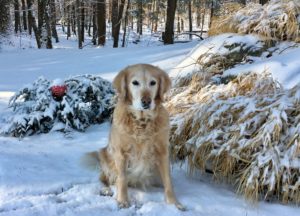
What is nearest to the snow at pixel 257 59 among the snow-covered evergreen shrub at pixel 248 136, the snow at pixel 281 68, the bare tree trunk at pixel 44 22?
the snow at pixel 281 68

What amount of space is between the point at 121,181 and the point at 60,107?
8.74 feet

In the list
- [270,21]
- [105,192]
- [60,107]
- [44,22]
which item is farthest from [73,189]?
[44,22]

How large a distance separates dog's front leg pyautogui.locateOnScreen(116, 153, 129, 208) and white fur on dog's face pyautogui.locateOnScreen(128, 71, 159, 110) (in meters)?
0.52

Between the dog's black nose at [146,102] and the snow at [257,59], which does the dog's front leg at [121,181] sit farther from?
the snow at [257,59]

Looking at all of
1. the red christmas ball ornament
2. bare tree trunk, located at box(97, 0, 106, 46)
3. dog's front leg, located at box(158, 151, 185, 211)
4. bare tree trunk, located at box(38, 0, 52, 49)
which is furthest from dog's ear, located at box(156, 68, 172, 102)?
bare tree trunk, located at box(38, 0, 52, 49)

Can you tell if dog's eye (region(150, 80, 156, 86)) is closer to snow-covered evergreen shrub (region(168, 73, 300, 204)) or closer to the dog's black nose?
the dog's black nose

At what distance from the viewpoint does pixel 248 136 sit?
164 inches

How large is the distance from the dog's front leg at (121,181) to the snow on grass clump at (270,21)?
9.85 feet

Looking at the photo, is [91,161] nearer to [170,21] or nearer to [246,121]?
[246,121]

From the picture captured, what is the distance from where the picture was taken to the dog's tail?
172 inches

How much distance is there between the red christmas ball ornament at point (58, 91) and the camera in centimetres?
630

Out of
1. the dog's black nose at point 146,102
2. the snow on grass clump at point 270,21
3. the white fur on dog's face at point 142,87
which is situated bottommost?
the dog's black nose at point 146,102

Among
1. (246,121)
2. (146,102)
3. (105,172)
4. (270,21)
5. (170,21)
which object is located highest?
(270,21)

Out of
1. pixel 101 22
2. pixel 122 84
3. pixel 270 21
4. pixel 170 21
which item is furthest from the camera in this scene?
pixel 101 22
